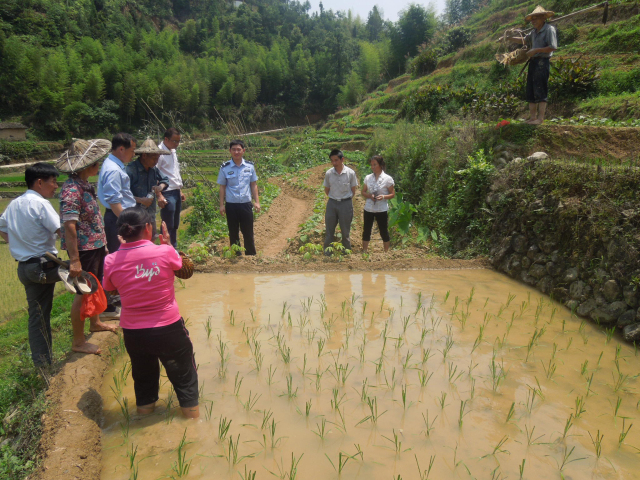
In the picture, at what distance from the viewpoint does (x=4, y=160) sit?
92.6 feet

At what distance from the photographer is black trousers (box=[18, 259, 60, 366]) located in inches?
135

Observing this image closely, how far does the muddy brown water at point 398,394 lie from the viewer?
8.48 feet

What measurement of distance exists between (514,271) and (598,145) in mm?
2346

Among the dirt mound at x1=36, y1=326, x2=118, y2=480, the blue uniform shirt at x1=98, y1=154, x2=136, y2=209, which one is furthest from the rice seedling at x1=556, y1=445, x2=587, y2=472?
the blue uniform shirt at x1=98, y1=154, x2=136, y2=209

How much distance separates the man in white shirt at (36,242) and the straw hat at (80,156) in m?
0.12

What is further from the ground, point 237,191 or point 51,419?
point 237,191

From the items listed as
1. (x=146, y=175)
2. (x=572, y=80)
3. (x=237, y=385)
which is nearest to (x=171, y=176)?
(x=146, y=175)

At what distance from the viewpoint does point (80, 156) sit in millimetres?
3748

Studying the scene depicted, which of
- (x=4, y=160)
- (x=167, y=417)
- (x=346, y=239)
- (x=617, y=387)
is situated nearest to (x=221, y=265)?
(x=346, y=239)

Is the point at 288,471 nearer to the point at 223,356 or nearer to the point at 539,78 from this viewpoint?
the point at 223,356

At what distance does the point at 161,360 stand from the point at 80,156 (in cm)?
220

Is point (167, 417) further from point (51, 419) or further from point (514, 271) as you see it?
point (514, 271)

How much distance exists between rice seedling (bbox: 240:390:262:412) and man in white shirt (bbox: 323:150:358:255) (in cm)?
370

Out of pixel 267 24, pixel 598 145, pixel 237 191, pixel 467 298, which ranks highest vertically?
pixel 267 24
